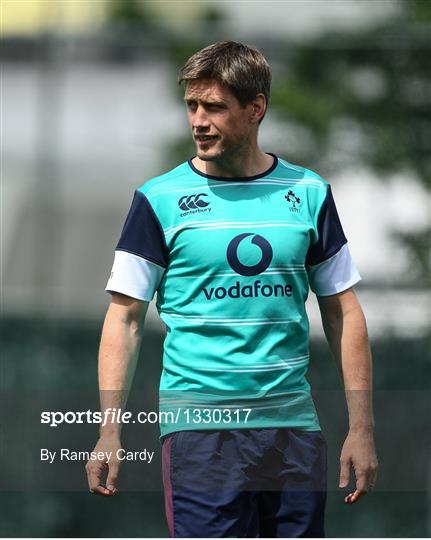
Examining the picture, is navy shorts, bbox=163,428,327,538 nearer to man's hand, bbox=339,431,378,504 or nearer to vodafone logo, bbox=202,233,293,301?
man's hand, bbox=339,431,378,504

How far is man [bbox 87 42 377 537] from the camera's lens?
3490 mm

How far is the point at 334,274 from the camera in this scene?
144 inches

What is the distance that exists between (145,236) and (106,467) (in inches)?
24.2

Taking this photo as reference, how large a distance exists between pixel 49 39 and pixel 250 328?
9.01 metres

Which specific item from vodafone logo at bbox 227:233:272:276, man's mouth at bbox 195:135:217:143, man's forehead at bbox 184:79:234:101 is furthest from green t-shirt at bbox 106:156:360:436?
man's forehead at bbox 184:79:234:101

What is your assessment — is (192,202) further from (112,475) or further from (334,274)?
(112,475)

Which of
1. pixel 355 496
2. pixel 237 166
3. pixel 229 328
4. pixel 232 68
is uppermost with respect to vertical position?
pixel 232 68

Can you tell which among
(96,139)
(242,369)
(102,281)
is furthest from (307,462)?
(96,139)

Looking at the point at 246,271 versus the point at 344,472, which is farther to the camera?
the point at 344,472

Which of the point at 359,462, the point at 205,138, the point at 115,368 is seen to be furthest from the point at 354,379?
the point at 205,138

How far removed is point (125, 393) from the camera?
11.6 ft

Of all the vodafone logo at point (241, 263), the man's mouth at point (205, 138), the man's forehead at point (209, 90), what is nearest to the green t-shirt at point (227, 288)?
the vodafone logo at point (241, 263)

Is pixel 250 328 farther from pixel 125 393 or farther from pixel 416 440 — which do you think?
pixel 416 440

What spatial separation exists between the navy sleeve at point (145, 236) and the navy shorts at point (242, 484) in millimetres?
481
